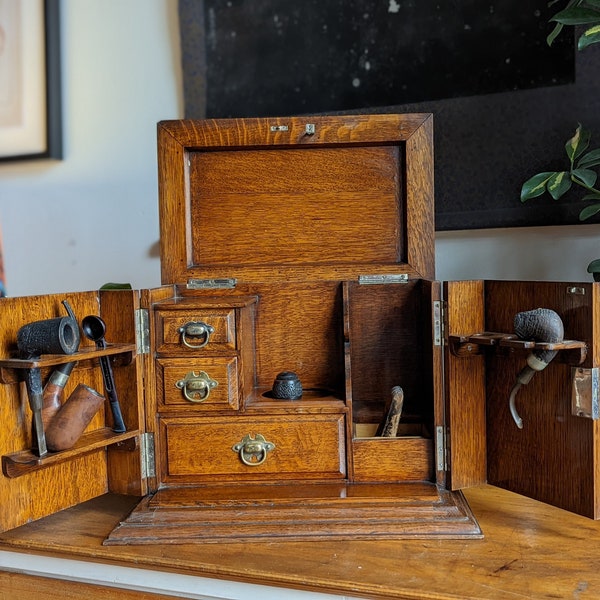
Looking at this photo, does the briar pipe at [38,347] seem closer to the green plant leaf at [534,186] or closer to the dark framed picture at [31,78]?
the green plant leaf at [534,186]

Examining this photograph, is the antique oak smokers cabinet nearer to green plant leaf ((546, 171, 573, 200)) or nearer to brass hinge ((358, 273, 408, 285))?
brass hinge ((358, 273, 408, 285))

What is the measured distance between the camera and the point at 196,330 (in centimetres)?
117

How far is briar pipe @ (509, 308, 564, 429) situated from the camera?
3.20 ft

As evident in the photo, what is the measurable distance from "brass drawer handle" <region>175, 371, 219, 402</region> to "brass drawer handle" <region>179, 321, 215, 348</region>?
55 mm

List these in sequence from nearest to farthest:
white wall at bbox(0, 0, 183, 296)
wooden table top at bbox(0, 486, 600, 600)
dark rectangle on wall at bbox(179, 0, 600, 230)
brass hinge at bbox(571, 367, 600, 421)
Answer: wooden table top at bbox(0, 486, 600, 600) < brass hinge at bbox(571, 367, 600, 421) < dark rectangle on wall at bbox(179, 0, 600, 230) < white wall at bbox(0, 0, 183, 296)

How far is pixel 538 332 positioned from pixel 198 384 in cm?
61

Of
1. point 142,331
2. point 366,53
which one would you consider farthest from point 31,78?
point 142,331

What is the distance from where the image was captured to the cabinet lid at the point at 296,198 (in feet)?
4.22

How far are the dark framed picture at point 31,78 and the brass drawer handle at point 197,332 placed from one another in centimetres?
105

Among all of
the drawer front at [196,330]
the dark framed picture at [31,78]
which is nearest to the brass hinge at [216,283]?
the drawer front at [196,330]

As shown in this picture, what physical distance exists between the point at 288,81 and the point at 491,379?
1.01 meters

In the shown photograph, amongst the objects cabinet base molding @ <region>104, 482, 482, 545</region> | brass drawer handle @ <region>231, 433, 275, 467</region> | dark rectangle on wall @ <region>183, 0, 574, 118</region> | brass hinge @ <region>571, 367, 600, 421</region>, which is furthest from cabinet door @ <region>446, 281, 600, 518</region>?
dark rectangle on wall @ <region>183, 0, 574, 118</region>

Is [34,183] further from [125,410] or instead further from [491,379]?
[491,379]

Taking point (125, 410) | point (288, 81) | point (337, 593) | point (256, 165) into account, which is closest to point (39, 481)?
point (125, 410)
